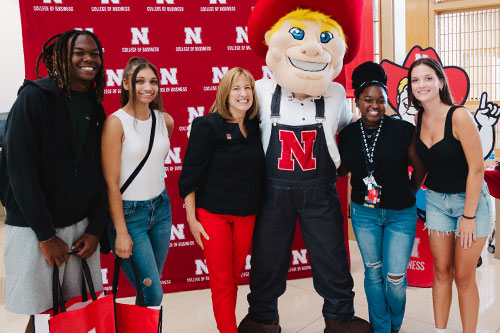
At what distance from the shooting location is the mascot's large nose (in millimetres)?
2213

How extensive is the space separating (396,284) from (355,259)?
1.61 m

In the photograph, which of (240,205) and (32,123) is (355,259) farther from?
(32,123)

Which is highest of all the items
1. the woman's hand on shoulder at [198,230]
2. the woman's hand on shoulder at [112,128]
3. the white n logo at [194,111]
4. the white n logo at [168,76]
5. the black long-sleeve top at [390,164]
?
the white n logo at [168,76]

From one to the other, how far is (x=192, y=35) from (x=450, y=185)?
2.01 metres

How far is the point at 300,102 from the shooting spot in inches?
92.8

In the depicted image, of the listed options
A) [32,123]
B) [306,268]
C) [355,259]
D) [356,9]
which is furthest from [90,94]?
[355,259]

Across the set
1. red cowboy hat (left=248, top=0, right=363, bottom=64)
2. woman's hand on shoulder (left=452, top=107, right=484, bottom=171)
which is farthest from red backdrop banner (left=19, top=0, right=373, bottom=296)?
woman's hand on shoulder (left=452, top=107, right=484, bottom=171)

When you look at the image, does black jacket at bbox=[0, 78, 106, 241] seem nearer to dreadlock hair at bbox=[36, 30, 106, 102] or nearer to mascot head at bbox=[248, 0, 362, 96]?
dreadlock hair at bbox=[36, 30, 106, 102]

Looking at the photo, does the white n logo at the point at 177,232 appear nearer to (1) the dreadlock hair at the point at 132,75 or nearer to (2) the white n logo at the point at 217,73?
(2) the white n logo at the point at 217,73

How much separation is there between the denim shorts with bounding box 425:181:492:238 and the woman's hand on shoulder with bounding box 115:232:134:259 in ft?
4.56

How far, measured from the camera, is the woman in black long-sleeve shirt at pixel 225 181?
7.25 feet

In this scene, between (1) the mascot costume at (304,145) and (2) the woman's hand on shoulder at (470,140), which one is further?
(1) the mascot costume at (304,145)

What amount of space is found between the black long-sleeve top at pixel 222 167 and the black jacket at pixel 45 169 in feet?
1.82

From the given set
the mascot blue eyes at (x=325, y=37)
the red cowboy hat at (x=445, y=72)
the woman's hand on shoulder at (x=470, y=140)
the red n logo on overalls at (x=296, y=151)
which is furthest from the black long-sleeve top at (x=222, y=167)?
the red cowboy hat at (x=445, y=72)
